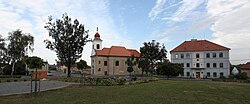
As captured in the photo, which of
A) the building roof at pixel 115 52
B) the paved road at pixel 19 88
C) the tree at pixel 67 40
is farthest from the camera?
the building roof at pixel 115 52

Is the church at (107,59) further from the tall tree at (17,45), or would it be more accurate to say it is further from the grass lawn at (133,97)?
the grass lawn at (133,97)

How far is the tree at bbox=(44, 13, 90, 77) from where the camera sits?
47.5 metres

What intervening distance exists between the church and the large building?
18226 millimetres

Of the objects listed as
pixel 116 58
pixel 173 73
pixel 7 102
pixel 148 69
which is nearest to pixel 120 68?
pixel 116 58

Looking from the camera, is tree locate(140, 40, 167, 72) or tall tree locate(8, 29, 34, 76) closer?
tall tree locate(8, 29, 34, 76)

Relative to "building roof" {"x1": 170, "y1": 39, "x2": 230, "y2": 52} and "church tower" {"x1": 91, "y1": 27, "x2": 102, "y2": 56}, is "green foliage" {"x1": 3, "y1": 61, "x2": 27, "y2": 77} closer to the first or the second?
"church tower" {"x1": 91, "y1": 27, "x2": 102, "y2": 56}

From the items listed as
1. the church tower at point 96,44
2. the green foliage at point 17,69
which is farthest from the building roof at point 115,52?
the green foliage at point 17,69

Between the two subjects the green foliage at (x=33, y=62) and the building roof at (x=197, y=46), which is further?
the building roof at (x=197, y=46)

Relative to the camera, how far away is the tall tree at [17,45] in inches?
2158

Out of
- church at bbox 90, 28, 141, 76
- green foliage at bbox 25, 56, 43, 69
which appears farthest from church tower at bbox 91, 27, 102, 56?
green foliage at bbox 25, 56, 43, 69

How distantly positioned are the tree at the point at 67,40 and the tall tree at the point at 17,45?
1083 cm

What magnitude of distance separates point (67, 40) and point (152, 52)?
32.8 metres

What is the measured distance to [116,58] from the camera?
80062 mm

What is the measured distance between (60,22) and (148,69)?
33701 millimetres
